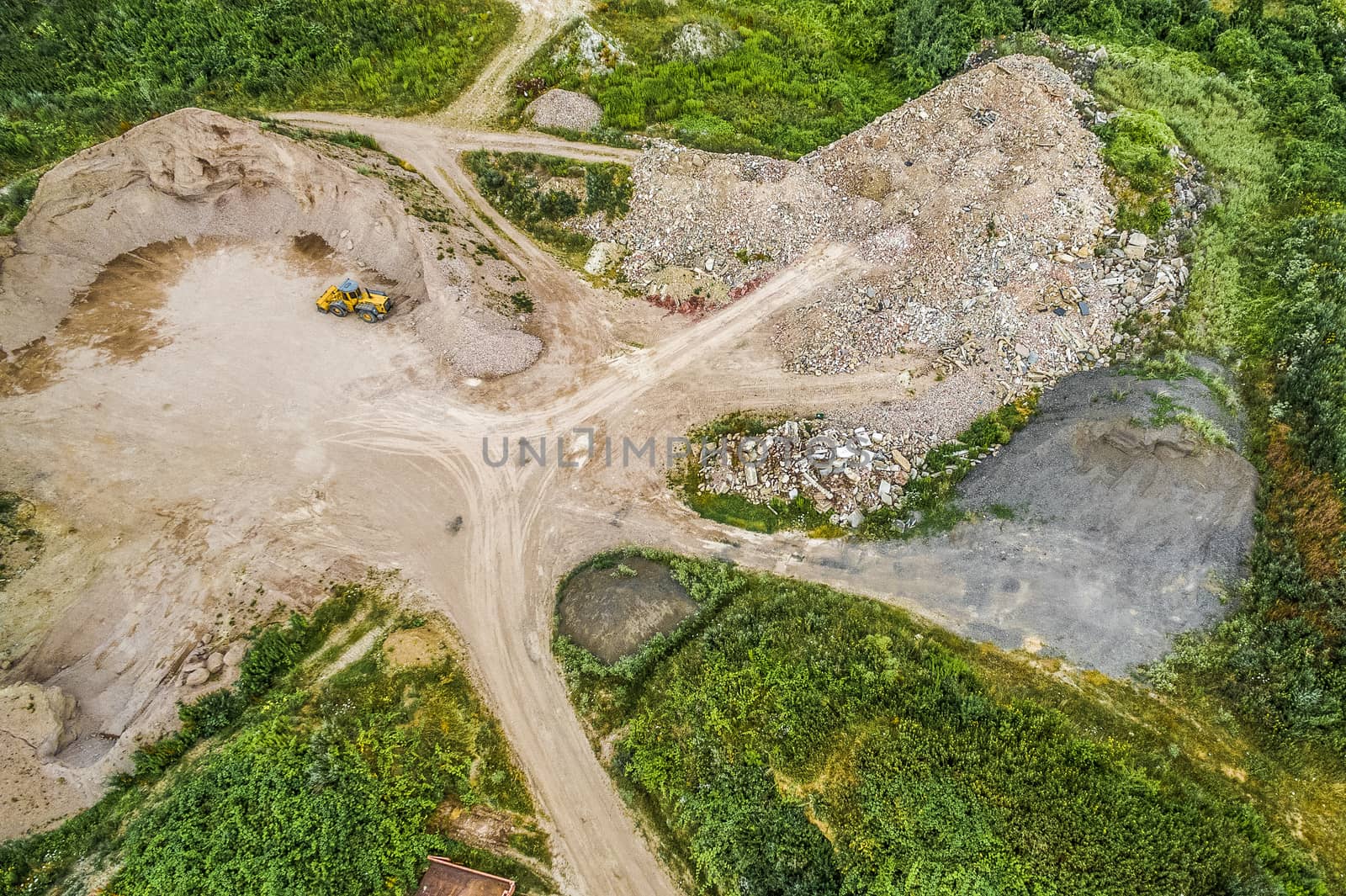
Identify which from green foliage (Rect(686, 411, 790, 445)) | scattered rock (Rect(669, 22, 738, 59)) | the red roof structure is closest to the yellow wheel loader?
green foliage (Rect(686, 411, 790, 445))

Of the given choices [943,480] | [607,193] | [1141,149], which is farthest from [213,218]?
[1141,149]

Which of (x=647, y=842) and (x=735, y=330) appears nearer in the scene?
(x=647, y=842)

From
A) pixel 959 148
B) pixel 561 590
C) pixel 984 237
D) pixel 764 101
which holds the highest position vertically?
pixel 764 101

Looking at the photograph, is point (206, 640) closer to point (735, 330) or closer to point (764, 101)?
point (735, 330)

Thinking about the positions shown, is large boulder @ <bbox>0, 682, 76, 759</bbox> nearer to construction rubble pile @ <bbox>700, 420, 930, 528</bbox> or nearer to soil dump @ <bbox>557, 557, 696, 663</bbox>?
soil dump @ <bbox>557, 557, 696, 663</bbox>

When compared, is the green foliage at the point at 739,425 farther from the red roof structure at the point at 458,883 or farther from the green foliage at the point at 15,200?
the green foliage at the point at 15,200

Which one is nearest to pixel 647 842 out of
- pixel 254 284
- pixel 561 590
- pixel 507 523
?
pixel 561 590
